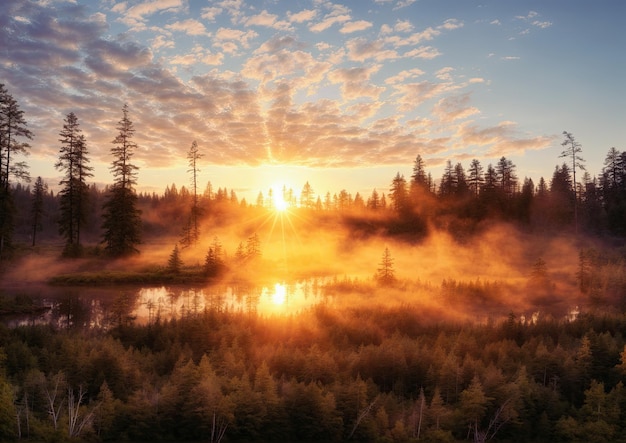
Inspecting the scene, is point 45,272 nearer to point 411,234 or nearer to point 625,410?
point 625,410

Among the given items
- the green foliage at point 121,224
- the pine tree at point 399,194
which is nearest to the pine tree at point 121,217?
the green foliage at point 121,224

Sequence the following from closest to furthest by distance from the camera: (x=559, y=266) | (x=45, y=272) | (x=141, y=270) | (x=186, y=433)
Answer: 1. (x=186, y=433)
2. (x=45, y=272)
3. (x=141, y=270)
4. (x=559, y=266)

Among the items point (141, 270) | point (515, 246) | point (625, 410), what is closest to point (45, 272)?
point (141, 270)

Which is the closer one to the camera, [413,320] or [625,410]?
[625,410]

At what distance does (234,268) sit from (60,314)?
2331 cm

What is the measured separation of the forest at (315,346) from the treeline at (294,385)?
0.30ft

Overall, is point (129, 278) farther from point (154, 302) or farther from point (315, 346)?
point (315, 346)

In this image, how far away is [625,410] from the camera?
2492 cm

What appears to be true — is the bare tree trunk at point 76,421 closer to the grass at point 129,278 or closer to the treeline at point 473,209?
the grass at point 129,278

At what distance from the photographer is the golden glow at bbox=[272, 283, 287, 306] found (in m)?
42.2

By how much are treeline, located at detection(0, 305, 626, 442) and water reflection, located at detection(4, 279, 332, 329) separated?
9.80 ft

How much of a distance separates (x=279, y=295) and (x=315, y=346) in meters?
19.8

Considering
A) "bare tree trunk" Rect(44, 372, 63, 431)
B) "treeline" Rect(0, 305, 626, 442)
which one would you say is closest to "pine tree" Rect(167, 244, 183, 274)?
"treeline" Rect(0, 305, 626, 442)

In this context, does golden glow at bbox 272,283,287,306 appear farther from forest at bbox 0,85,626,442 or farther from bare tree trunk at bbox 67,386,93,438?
bare tree trunk at bbox 67,386,93,438
